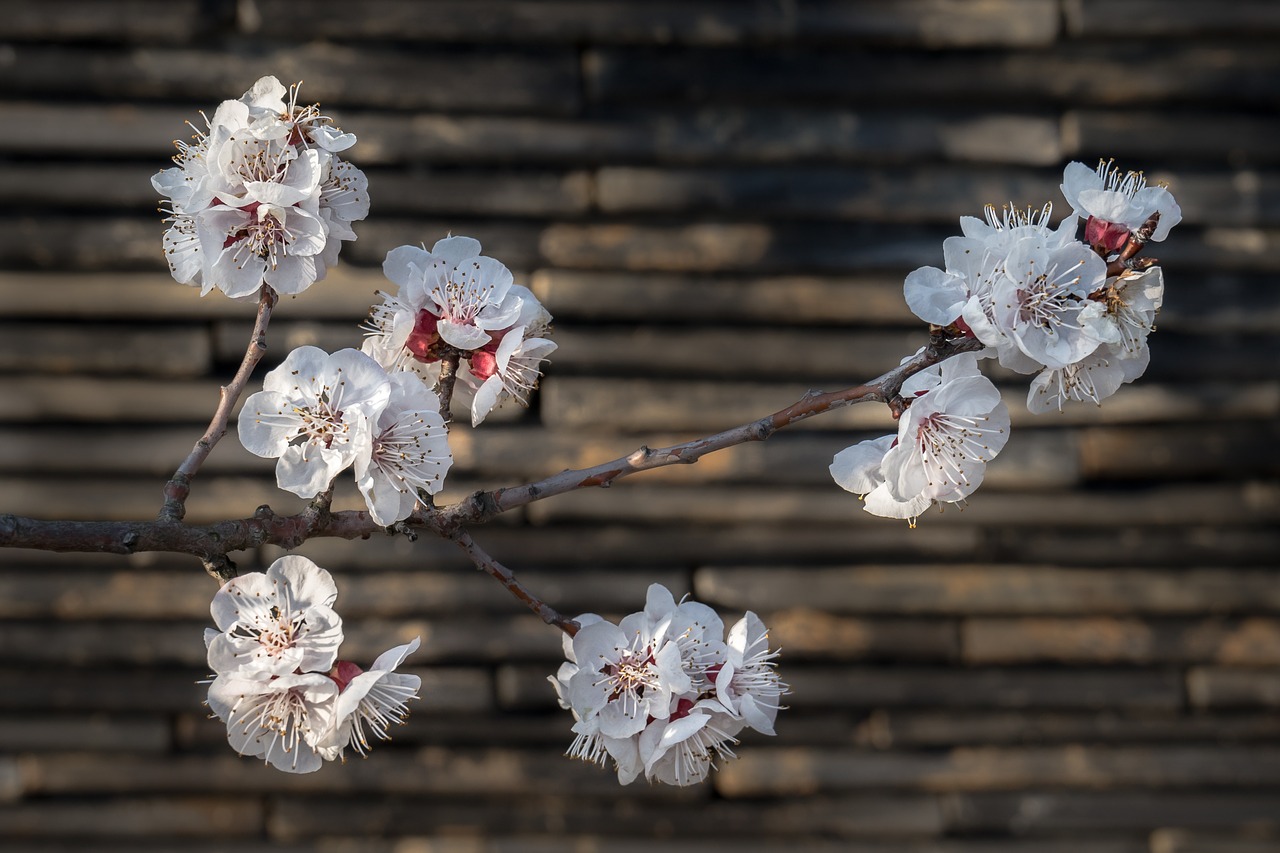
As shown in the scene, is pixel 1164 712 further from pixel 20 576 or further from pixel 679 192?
pixel 20 576

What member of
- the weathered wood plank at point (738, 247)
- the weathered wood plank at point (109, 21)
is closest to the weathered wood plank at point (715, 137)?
the weathered wood plank at point (738, 247)

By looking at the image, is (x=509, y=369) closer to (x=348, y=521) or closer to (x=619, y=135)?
(x=348, y=521)

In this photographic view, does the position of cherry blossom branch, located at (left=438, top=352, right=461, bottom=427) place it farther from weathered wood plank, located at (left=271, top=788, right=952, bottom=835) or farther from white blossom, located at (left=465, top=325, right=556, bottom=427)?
weathered wood plank, located at (left=271, top=788, right=952, bottom=835)

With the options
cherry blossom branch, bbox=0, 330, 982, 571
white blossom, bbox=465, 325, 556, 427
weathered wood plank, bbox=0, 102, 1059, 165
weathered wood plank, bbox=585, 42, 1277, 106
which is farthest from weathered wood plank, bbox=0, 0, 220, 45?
cherry blossom branch, bbox=0, 330, 982, 571

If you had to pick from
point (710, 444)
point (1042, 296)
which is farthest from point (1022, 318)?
point (710, 444)

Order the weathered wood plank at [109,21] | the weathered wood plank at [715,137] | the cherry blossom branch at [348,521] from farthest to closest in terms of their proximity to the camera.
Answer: the weathered wood plank at [715,137]
the weathered wood plank at [109,21]
the cherry blossom branch at [348,521]

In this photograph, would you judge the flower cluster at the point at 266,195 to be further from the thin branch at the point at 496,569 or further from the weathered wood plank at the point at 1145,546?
the weathered wood plank at the point at 1145,546

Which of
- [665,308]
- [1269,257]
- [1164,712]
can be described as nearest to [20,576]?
[665,308]
